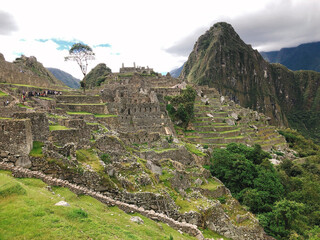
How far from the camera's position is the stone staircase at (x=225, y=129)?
4825 cm

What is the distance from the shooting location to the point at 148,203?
44.4 feet

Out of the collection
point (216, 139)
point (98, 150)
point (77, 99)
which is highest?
point (77, 99)

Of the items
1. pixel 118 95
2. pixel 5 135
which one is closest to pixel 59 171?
pixel 5 135

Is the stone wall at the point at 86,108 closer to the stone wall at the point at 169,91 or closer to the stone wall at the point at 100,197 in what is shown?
the stone wall at the point at 100,197

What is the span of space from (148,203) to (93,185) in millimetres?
3569

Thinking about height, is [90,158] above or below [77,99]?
below

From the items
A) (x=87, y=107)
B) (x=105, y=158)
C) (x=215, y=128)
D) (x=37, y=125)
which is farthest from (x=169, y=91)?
(x=37, y=125)

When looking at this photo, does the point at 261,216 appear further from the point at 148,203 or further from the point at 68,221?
the point at 68,221

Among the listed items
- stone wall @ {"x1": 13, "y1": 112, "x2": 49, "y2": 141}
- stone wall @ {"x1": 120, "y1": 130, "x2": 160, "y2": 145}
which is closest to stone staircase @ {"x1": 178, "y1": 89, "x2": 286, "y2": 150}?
stone wall @ {"x1": 120, "y1": 130, "x2": 160, "y2": 145}

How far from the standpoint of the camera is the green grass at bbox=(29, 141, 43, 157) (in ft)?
37.2

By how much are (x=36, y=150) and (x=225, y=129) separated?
47395 millimetres

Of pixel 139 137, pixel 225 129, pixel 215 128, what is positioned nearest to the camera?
pixel 139 137

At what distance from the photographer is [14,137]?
11.0 metres

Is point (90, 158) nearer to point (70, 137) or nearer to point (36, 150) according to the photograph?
point (70, 137)
